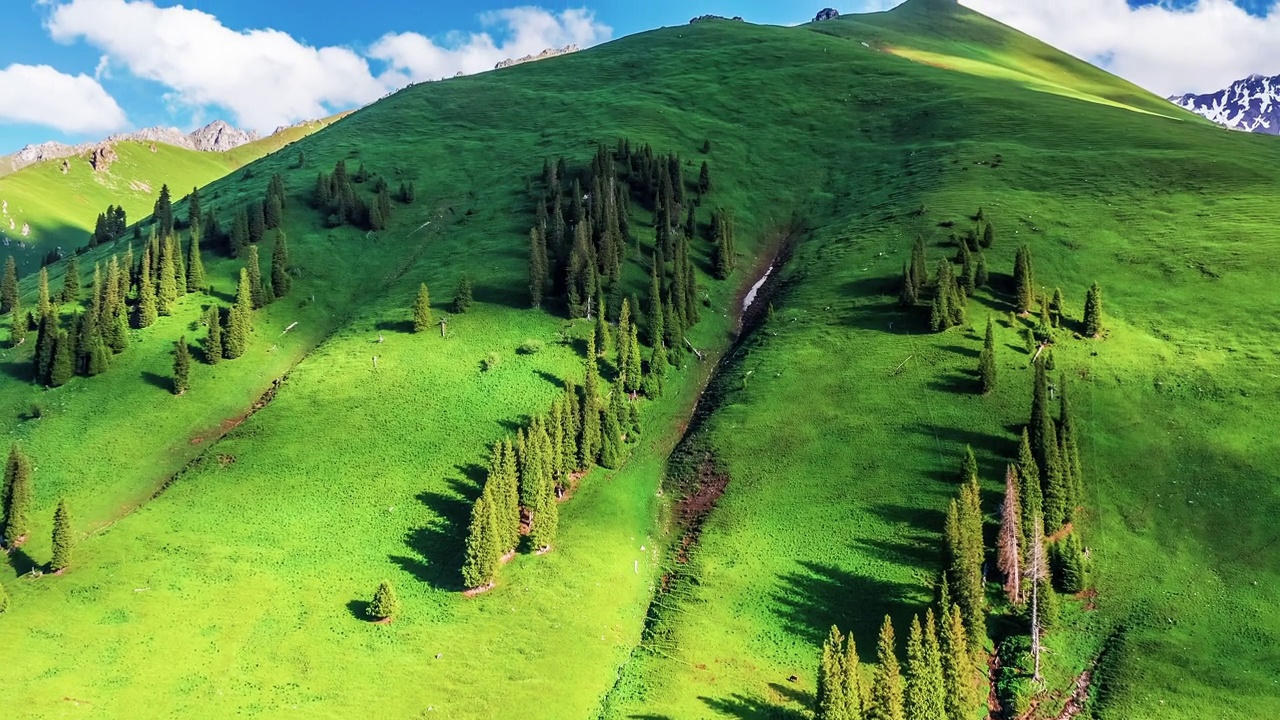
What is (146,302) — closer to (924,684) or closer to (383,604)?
(383,604)

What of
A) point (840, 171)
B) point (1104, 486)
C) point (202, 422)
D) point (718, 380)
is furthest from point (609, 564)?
point (840, 171)

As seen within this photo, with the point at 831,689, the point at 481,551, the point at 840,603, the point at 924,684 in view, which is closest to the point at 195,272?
the point at 481,551

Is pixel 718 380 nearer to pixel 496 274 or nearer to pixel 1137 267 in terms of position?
pixel 496 274

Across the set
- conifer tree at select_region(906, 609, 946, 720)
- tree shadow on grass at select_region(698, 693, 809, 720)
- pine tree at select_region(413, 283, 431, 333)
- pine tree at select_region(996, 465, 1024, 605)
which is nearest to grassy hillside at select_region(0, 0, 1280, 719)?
tree shadow on grass at select_region(698, 693, 809, 720)

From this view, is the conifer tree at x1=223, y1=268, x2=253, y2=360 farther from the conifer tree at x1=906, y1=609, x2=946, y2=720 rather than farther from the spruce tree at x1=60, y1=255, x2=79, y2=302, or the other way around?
the conifer tree at x1=906, y1=609, x2=946, y2=720

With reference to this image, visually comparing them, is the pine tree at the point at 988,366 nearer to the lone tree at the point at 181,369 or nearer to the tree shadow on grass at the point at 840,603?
the tree shadow on grass at the point at 840,603

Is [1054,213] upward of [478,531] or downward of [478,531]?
upward
